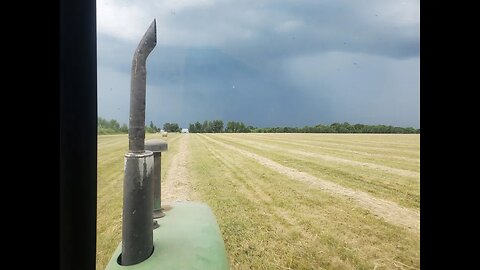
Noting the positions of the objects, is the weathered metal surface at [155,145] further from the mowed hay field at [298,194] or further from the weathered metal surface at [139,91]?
the weathered metal surface at [139,91]

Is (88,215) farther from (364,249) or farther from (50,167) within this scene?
(364,249)

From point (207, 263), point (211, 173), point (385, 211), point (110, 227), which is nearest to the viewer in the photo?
point (207, 263)

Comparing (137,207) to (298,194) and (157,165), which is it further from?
(298,194)

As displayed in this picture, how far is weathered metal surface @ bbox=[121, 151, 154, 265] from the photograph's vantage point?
0.86 meters

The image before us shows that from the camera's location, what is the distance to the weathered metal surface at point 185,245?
3.06ft

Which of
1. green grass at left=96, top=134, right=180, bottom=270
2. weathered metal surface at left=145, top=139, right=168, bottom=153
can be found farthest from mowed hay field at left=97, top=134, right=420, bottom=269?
weathered metal surface at left=145, top=139, right=168, bottom=153

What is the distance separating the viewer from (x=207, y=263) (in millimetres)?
971

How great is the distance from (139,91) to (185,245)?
24.1 inches

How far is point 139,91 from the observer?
0.86 metres

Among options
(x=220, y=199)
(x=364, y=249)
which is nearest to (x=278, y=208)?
(x=220, y=199)

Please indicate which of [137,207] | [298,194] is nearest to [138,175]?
[137,207]

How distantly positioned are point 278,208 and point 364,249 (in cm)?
63

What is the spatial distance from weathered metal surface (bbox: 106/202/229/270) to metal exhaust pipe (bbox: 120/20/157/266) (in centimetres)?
6

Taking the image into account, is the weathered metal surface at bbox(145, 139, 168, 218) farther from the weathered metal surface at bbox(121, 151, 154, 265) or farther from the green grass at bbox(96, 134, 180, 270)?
the weathered metal surface at bbox(121, 151, 154, 265)
